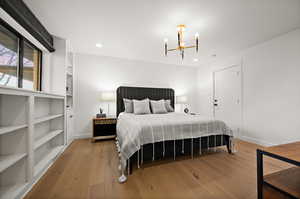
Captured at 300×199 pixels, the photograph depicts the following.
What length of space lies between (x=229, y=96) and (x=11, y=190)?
4.67 meters

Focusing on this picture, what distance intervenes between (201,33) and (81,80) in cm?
331

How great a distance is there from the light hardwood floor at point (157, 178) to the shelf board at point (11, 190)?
11 cm

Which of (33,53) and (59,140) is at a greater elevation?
(33,53)

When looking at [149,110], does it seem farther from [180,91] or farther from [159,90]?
[180,91]

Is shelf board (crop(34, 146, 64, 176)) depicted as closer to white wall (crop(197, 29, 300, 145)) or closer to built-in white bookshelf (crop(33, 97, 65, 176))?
built-in white bookshelf (crop(33, 97, 65, 176))

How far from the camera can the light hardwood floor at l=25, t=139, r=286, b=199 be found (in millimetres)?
1359

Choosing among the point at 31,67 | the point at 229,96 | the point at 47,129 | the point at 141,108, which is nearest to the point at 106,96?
the point at 141,108

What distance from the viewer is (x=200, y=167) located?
1908mm

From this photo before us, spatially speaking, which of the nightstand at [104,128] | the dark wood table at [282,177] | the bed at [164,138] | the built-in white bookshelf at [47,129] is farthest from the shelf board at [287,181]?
the nightstand at [104,128]

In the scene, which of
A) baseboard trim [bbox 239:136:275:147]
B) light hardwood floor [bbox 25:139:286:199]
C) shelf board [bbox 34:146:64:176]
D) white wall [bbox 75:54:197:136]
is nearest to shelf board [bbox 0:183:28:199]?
light hardwood floor [bbox 25:139:286:199]

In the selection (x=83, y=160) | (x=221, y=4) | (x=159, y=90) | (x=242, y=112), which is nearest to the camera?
(x=221, y=4)

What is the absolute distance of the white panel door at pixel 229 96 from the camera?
3412 millimetres

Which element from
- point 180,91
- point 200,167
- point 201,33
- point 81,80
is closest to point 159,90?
point 180,91

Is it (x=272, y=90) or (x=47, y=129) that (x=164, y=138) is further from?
(x=272, y=90)
